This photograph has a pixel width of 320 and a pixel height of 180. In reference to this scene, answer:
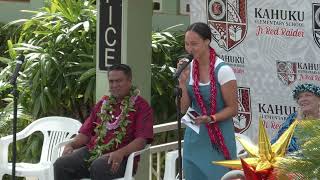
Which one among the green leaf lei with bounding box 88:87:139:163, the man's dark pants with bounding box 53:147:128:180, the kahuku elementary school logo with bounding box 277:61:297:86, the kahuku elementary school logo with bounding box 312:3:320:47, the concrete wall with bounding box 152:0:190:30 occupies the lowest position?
the man's dark pants with bounding box 53:147:128:180

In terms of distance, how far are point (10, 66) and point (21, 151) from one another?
985 millimetres

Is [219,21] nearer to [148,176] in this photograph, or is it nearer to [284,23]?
[284,23]

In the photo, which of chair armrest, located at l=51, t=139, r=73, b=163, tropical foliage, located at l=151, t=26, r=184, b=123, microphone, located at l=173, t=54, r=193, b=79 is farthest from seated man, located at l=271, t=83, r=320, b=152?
tropical foliage, located at l=151, t=26, r=184, b=123

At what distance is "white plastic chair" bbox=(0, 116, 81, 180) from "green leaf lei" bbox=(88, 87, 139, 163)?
2.28ft

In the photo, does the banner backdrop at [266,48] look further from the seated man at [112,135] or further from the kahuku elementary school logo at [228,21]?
the seated man at [112,135]

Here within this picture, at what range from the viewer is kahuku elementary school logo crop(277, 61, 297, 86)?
227 inches

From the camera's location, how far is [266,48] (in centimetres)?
588

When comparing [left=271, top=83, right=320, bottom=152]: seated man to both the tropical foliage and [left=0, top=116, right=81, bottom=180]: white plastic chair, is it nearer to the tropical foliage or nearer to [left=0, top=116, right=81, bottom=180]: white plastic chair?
[left=0, top=116, right=81, bottom=180]: white plastic chair

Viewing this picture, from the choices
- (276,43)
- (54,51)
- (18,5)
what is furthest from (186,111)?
(18,5)

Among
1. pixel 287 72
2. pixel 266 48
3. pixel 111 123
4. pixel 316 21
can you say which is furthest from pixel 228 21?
pixel 111 123

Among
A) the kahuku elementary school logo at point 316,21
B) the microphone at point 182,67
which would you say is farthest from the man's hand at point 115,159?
the kahuku elementary school logo at point 316,21

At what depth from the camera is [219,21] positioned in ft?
20.1

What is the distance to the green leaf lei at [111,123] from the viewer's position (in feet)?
17.4

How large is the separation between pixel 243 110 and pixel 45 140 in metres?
1.74
